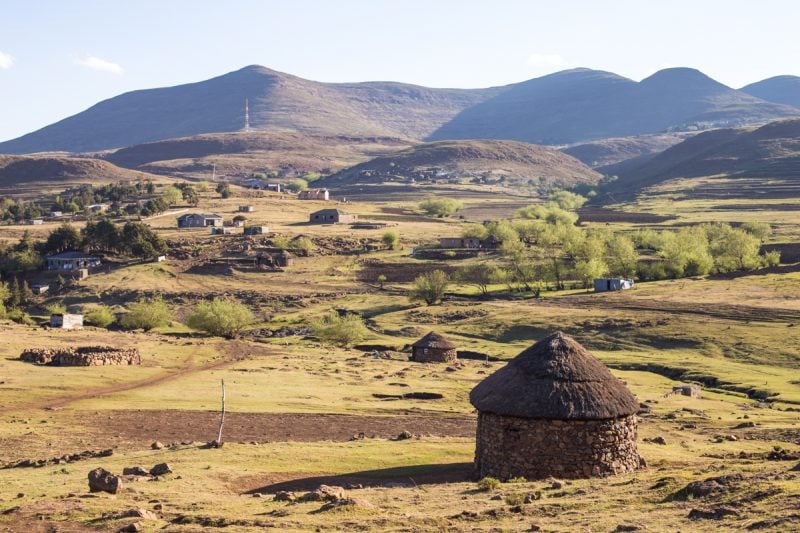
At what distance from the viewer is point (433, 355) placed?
243 feet

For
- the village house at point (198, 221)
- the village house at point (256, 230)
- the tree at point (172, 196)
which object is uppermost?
the tree at point (172, 196)

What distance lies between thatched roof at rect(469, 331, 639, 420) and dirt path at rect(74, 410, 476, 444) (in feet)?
35.2

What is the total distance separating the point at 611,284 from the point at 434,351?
145 ft

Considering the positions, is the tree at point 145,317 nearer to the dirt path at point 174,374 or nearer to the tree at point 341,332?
the dirt path at point 174,374

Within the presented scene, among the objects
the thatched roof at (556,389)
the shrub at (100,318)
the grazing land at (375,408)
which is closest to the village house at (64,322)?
the grazing land at (375,408)

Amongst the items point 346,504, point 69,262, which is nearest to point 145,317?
point 69,262

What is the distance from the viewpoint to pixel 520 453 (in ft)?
107

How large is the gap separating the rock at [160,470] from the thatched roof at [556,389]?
10.2 meters

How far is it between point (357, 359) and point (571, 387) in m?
42.4

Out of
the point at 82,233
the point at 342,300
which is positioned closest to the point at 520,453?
the point at 342,300

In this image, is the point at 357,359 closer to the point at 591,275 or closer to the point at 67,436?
the point at 67,436

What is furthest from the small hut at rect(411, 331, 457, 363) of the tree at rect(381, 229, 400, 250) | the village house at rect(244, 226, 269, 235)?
the village house at rect(244, 226, 269, 235)

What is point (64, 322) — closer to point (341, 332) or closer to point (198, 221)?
→ point (341, 332)

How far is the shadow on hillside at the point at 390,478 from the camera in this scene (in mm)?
32250
